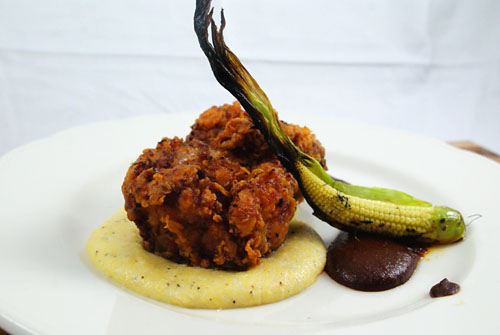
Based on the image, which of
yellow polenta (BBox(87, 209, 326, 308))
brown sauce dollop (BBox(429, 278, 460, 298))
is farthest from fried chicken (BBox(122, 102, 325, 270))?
brown sauce dollop (BBox(429, 278, 460, 298))

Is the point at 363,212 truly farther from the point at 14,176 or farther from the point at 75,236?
the point at 14,176

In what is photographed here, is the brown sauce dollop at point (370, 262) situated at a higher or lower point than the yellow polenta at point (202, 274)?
higher

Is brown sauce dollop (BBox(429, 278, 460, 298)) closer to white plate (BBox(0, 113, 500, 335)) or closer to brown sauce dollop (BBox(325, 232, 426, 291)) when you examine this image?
white plate (BBox(0, 113, 500, 335))

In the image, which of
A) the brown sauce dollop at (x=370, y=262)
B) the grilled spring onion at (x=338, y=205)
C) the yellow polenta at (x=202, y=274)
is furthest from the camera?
the grilled spring onion at (x=338, y=205)

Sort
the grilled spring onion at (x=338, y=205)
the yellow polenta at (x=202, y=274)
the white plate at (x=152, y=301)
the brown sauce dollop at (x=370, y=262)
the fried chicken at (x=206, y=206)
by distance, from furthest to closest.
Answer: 1. the grilled spring onion at (x=338, y=205)
2. the brown sauce dollop at (x=370, y=262)
3. the fried chicken at (x=206, y=206)
4. the yellow polenta at (x=202, y=274)
5. the white plate at (x=152, y=301)

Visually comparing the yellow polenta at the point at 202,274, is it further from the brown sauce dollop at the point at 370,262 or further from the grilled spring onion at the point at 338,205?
the grilled spring onion at the point at 338,205

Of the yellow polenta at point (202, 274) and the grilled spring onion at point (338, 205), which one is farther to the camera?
the grilled spring onion at point (338, 205)

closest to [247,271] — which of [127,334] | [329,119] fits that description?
[127,334]

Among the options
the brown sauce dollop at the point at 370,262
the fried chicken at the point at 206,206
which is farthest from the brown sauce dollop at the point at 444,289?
the fried chicken at the point at 206,206

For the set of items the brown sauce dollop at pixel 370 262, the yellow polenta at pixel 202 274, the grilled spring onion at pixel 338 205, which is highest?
the grilled spring onion at pixel 338 205
